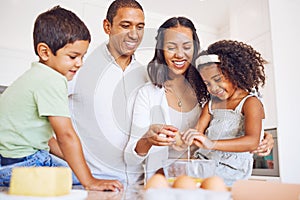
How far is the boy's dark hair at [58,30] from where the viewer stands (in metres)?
0.90

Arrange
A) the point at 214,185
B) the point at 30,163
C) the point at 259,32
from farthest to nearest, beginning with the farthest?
the point at 259,32 < the point at 30,163 < the point at 214,185

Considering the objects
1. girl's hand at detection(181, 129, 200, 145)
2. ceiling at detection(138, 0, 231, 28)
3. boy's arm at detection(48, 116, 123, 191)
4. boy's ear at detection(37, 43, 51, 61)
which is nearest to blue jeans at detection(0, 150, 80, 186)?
boy's arm at detection(48, 116, 123, 191)

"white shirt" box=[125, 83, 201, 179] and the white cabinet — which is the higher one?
the white cabinet

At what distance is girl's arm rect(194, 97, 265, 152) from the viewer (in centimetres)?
102

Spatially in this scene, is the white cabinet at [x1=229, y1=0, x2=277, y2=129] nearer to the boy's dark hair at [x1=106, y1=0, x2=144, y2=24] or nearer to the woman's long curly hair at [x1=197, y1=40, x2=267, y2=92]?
the woman's long curly hair at [x1=197, y1=40, x2=267, y2=92]

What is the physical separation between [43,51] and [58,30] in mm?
76

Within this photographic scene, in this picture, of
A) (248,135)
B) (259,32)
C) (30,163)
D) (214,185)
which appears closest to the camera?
(214,185)

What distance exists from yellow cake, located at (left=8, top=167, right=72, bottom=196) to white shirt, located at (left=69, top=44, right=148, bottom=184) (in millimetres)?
753

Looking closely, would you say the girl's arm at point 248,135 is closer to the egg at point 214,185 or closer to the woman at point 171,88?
the woman at point 171,88

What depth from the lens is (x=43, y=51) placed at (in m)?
0.91

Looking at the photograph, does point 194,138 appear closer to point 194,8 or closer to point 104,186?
point 104,186

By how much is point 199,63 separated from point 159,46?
0.58ft

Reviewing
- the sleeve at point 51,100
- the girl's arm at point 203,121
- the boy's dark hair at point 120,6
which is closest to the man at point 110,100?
the boy's dark hair at point 120,6

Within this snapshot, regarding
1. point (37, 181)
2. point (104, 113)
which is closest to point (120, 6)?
point (104, 113)
